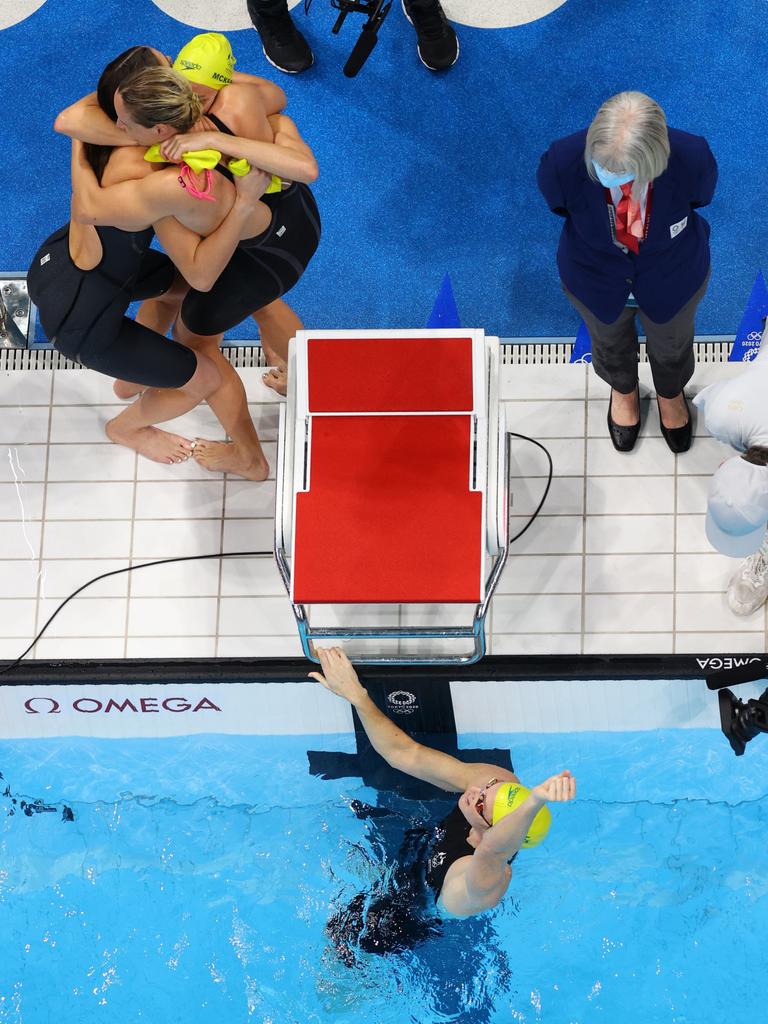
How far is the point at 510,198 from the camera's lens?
4.95 metres

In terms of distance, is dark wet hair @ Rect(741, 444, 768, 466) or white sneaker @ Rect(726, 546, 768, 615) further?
white sneaker @ Rect(726, 546, 768, 615)

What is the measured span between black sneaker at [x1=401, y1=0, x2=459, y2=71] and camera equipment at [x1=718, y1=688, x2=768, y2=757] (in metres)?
2.95

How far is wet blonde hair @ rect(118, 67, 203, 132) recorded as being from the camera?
2.96 meters

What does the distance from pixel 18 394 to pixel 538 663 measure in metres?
2.24

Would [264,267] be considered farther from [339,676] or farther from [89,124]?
[339,676]

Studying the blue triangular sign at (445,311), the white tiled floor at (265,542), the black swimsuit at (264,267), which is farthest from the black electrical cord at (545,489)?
the black swimsuit at (264,267)

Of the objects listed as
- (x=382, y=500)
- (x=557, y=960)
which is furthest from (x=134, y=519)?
(x=557, y=960)

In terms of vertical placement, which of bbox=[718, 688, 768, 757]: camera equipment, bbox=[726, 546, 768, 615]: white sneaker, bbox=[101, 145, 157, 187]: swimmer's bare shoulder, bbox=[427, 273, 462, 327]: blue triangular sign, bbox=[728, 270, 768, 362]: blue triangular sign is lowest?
bbox=[718, 688, 768, 757]: camera equipment

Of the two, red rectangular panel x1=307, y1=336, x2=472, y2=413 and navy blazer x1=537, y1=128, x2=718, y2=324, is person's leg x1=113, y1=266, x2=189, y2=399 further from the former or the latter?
navy blazer x1=537, y1=128, x2=718, y2=324

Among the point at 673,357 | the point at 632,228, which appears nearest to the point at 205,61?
the point at 632,228

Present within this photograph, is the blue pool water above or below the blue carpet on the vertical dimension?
below

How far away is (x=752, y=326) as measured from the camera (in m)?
4.41

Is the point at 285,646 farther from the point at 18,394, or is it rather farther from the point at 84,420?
the point at 18,394

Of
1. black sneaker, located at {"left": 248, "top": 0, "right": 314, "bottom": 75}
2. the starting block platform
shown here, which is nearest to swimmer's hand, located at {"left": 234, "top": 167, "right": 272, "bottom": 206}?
the starting block platform
